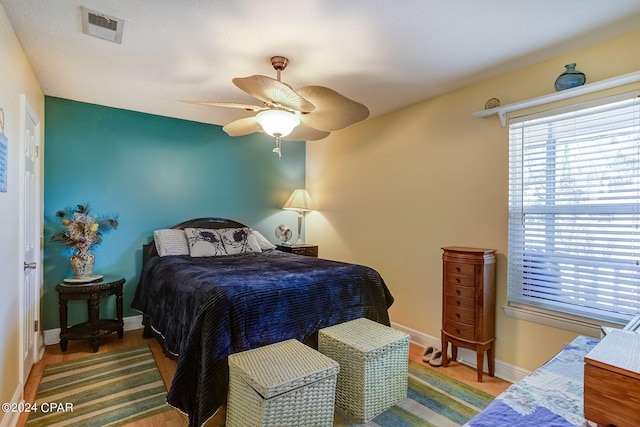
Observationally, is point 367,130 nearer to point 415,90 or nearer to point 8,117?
point 415,90

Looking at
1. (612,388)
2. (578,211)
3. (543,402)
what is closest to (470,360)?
(578,211)

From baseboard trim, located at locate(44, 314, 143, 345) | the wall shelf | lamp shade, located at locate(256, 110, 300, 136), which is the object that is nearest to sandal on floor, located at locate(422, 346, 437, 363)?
the wall shelf

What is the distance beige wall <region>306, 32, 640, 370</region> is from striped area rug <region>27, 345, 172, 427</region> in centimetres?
239

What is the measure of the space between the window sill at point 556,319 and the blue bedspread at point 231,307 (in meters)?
0.96

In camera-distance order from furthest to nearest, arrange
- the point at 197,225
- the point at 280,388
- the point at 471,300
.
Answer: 1. the point at 197,225
2. the point at 471,300
3. the point at 280,388

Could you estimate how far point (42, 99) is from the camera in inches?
121

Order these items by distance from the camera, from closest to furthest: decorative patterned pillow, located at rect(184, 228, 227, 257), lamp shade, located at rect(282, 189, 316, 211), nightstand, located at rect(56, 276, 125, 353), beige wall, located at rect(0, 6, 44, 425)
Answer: beige wall, located at rect(0, 6, 44, 425) → nightstand, located at rect(56, 276, 125, 353) → decorative patterned pillow, located at rect(184, 228, 227, 257) → lamp shade, located at rect(282, 189, 316, 211)

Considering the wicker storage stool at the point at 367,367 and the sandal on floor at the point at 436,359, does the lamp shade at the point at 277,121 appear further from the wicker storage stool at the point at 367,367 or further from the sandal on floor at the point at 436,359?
the sandal on floor at the point at 436,359

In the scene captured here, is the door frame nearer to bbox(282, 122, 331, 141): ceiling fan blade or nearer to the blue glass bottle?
bbox(282, 122, 331, 141): ceiling fan blade

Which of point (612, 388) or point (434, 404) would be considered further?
point (434, 404)

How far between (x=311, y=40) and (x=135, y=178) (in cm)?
260

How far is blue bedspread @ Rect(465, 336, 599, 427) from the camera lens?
987 mm

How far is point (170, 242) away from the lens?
350cm

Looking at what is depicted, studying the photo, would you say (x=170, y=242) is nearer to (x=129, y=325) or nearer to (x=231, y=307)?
(x=129, y=325)
